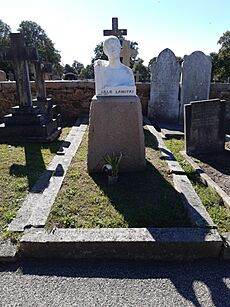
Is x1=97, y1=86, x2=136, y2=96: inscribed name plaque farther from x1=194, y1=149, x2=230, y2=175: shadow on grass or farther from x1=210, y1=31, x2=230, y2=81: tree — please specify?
x1=210, y1=31, x2=230, y2=81: tree

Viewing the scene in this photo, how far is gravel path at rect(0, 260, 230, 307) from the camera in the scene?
1.90 meters

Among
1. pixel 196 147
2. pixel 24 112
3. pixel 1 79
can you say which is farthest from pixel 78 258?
pixel 1 79

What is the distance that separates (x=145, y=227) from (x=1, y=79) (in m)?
10.4

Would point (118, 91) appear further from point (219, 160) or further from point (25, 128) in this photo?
point (25, 128)

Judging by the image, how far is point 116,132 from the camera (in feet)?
12.6

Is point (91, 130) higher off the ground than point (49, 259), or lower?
higher

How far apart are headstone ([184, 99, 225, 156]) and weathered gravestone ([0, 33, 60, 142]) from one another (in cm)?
312

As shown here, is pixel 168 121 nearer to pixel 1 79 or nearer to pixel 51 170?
pixel 51 170

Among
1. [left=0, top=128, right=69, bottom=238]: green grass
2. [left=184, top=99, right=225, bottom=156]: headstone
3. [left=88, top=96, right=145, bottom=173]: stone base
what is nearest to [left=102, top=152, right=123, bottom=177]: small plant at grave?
[left=88, top=96, right=145, bottom=173]: stone base

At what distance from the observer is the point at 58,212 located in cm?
285

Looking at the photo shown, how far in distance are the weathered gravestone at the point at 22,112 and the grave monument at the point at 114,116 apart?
2.46m

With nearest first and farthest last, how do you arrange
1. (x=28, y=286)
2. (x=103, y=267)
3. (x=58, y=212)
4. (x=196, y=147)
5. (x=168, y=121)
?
(x=28, y=286), (x=103, y=267), (x=58, y=212), (x=196, y=147), (x=168, y=121)

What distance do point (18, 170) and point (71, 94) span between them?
5.76m

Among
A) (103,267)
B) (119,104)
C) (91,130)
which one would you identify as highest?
(119,104)
